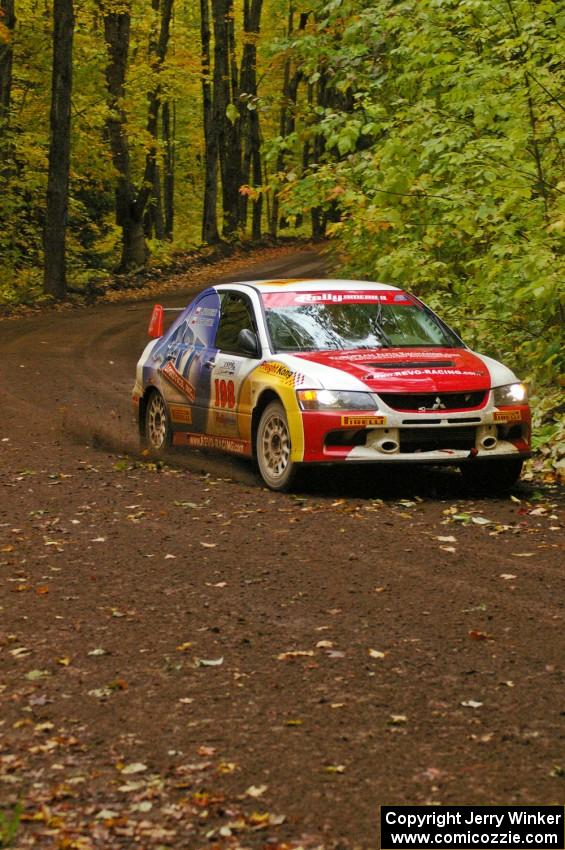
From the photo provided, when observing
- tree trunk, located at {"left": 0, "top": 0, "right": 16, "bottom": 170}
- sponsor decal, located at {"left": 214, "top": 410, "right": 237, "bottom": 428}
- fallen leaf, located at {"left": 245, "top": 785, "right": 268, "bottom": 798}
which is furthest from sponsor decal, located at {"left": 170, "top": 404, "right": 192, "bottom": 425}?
tree trunk, located at {"left": 0, "top": 0, "right": 16, "bottom": 170}

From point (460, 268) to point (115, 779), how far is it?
1273 cm

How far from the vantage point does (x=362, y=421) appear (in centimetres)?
A: 997

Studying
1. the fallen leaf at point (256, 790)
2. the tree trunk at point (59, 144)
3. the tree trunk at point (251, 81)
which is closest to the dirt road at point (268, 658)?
the fallen leaf at point (256, 790)

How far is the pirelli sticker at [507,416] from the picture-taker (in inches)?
404

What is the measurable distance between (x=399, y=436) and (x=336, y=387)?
2.04ft

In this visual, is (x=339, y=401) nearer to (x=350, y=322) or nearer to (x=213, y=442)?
(x=350, y=322)

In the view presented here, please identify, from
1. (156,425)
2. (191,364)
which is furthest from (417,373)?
(156,425)

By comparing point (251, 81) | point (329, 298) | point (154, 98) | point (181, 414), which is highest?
point (251, 81)

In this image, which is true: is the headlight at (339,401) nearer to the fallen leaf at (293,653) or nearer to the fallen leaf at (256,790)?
the fallen leaf at (293,653)

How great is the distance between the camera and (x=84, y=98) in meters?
37.2

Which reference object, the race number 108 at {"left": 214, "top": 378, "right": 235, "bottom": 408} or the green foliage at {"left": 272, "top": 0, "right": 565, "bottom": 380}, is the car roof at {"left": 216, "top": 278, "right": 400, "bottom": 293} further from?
the green foliage at {"left": 272, "top": 0, "right": 565, "bottom": 380}

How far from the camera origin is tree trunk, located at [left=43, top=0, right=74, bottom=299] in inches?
1217

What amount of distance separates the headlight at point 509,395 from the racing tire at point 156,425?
3567 millimetres

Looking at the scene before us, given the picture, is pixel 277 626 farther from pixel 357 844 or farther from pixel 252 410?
pixel 252 410
